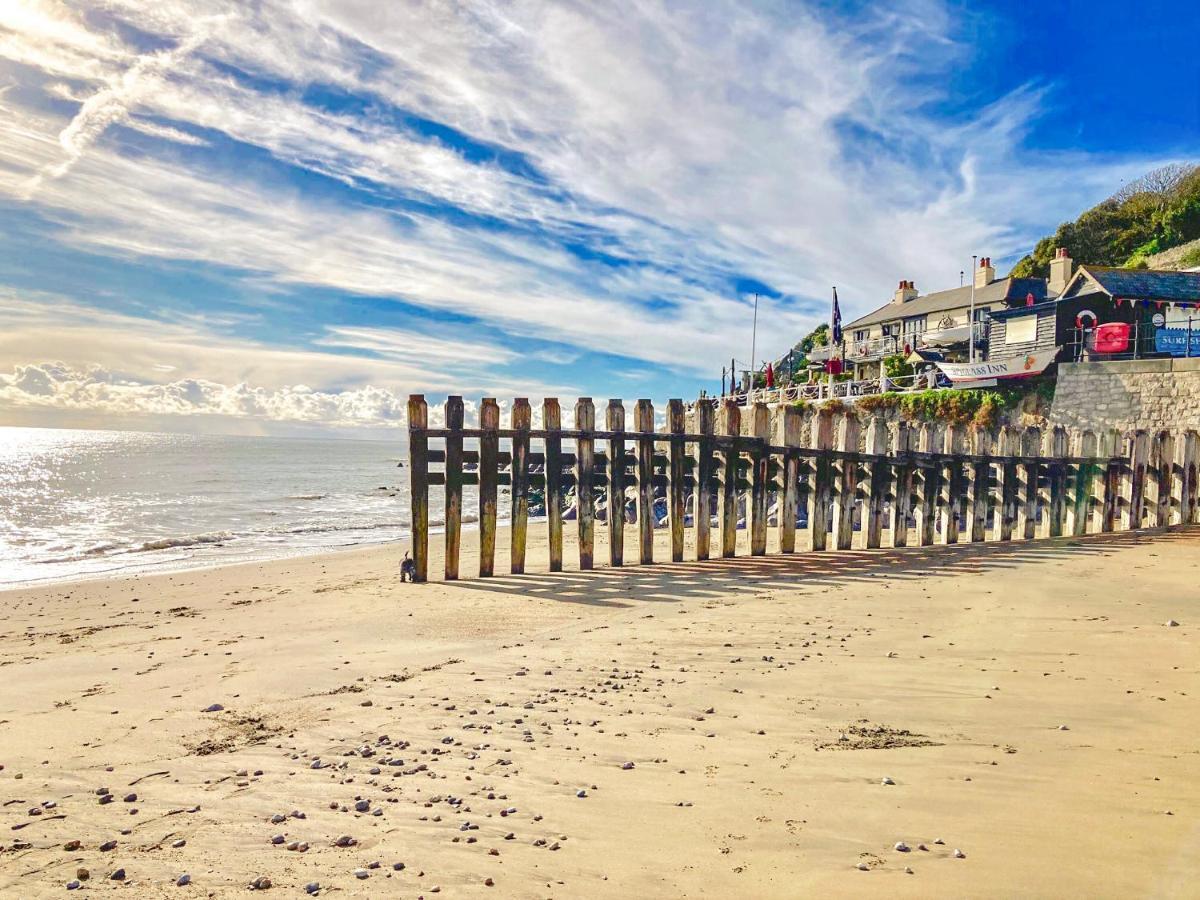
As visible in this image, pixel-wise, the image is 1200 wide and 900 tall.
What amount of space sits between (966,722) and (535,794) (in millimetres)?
2871

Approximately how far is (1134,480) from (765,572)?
1034cm

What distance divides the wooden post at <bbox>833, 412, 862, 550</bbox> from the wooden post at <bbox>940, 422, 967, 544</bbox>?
6.65 ft

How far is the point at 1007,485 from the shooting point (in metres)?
13.6

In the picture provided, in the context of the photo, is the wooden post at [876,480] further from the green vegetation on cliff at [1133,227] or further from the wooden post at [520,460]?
the green vegetation on cliff at [1133,227]

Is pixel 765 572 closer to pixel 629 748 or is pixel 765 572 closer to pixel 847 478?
pixel 847 478

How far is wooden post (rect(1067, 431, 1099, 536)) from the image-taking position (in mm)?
14617

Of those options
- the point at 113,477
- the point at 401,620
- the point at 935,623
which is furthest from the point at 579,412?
the point at 113,477

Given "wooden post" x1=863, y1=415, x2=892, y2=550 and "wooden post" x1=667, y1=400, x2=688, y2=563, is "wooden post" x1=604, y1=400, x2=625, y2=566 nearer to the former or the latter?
"wooden post" x1=667, y1=400, x2=688, y2=563

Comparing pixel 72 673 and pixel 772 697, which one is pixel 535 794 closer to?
pixel 772 697

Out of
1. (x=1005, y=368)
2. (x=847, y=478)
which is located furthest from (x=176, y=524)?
(x=1005, y=368)

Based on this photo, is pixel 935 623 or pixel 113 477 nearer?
pixel 935 623

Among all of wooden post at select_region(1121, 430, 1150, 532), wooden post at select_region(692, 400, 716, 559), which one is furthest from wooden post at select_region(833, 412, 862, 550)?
wooden post at select_region(1121, 430, 1150, 532)

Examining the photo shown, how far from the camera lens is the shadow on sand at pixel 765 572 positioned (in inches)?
362

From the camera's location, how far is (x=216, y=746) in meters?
4.56
